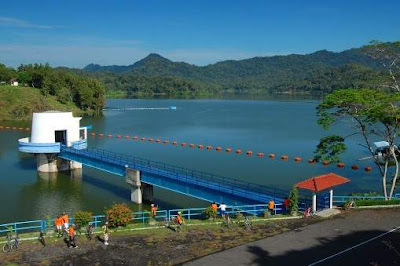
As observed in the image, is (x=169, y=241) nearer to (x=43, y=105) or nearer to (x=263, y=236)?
(x=263, y=236)

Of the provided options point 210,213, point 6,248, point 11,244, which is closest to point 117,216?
point 11,244

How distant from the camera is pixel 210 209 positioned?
26.4 meters

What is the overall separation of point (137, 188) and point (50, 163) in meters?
18.4

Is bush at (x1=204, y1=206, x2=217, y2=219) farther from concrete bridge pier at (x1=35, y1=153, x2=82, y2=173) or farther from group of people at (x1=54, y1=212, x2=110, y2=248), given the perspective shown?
concrete bridge pier at (x1=35, y1=153, x2=82, y2=173)

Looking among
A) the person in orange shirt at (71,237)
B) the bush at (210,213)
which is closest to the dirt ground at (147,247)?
the person in orange shirt at (71,237)

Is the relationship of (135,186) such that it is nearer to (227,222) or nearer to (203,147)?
(227,222)

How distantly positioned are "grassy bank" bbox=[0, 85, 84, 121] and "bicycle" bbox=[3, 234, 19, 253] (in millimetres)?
113792

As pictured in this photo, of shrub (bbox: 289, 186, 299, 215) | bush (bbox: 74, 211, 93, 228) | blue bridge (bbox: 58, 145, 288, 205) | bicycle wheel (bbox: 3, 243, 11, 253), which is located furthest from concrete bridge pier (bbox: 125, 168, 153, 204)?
bicycle wheel (bbox: 3, 243, 11, 253)

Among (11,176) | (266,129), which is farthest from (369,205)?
(266,129)

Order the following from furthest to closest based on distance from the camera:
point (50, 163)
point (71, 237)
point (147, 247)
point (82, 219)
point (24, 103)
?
point (24, 103) < point (50, 163) < point (82, 219) < point (147, 247) < point (71, 237)

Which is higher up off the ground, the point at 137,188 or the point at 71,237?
the point at 71,237

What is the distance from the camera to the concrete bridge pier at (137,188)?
4262 cm

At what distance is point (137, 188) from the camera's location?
140 ft

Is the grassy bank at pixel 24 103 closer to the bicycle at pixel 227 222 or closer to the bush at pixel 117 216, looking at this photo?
the bush at pixel 117 216
